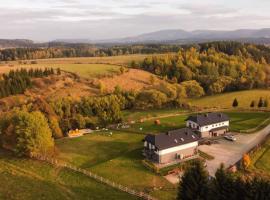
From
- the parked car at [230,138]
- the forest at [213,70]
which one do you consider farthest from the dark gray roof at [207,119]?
the forest at [213,70]

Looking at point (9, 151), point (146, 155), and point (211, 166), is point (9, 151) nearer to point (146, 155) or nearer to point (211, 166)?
point (146, 155)

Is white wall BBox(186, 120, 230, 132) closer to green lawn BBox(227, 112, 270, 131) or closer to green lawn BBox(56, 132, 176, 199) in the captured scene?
green lawn BBox(227, 112, 270, 131)

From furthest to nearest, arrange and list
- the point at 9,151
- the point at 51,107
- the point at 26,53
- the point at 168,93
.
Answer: the point at 26,53
the point at 168,93
the point at 51,107
the point at 9,151

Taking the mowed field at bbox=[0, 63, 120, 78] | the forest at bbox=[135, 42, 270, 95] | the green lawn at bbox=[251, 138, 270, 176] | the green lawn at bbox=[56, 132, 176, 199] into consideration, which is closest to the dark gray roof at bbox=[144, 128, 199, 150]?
the green lawn at bbox=[56, 132, 176, 199]

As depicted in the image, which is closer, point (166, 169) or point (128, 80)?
point (166, 169)

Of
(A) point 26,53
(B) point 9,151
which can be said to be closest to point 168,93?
(B) point 9,151

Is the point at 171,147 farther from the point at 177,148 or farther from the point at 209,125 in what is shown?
the point at 209,125

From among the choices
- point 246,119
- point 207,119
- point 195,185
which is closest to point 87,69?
point 246,119
